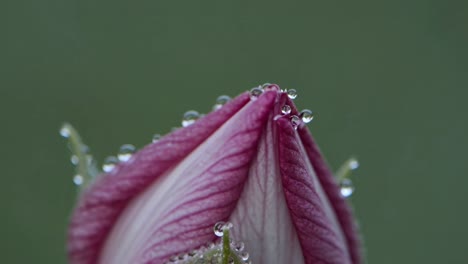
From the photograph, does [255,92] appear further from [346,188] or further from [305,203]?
[346,188]

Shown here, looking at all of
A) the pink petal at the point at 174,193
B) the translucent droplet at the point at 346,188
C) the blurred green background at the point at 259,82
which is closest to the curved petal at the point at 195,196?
the pink petal at the point at 174,193

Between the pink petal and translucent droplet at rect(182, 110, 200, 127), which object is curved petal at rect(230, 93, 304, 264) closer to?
the pink petal

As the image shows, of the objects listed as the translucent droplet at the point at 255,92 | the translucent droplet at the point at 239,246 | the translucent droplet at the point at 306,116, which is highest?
the translucent droplet at the point at 255,92

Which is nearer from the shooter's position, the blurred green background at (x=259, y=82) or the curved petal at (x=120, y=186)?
the curved petal at (x=120, y=186)

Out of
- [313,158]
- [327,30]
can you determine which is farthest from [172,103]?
[313,158]

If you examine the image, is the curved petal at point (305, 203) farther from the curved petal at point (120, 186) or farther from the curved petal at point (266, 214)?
the curved petal at point (120, 186)

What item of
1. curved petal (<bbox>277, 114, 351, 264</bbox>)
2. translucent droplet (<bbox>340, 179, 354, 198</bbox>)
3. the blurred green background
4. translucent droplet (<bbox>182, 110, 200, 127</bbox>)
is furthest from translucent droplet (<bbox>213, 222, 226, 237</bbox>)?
the blurred green background

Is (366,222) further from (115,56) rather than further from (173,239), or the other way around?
(173,239)
